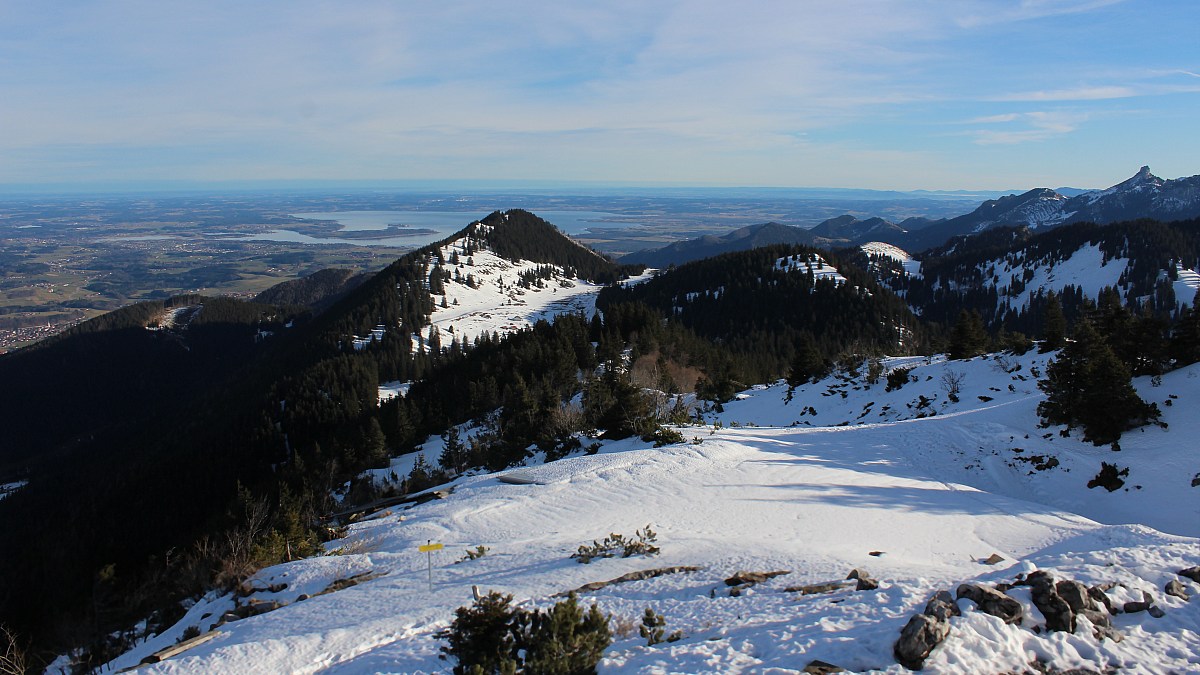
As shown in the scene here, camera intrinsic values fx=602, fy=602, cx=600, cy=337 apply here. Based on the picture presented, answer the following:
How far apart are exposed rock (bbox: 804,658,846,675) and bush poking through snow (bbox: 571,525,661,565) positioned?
19.8ft

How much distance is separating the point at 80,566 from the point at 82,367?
121 m

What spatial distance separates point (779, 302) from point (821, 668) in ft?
384

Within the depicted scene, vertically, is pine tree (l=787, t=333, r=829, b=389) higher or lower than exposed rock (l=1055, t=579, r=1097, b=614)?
lower

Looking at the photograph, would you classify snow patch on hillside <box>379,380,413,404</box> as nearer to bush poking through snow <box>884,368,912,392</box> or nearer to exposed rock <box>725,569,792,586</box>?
bush poking through snow <box>884,368,912,392</box>

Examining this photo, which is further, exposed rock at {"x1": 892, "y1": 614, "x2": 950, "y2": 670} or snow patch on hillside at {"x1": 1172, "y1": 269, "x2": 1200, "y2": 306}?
snow patch on hillside at {"x1": 1172, "y1": 269, "x2": 1200, "y2": 306}

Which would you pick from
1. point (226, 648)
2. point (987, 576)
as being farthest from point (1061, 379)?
point (226, 648)

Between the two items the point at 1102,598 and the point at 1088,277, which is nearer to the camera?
the point at 1102,598

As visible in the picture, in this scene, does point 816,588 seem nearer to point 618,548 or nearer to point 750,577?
point 750,577

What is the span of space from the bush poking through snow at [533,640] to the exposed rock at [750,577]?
14.0 feet

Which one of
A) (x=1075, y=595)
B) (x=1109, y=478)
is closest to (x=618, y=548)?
(x=1075, y=595)

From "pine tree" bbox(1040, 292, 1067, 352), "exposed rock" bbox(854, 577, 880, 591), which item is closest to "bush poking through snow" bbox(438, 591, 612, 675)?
"exposed rock" bbox(854, 577, 880, 591)

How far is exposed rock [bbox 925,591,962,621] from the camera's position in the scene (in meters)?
7.37

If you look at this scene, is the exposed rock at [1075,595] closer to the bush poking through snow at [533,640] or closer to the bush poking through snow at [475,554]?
the bush poking through snow at [533,640]

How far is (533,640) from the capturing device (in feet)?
22.8
